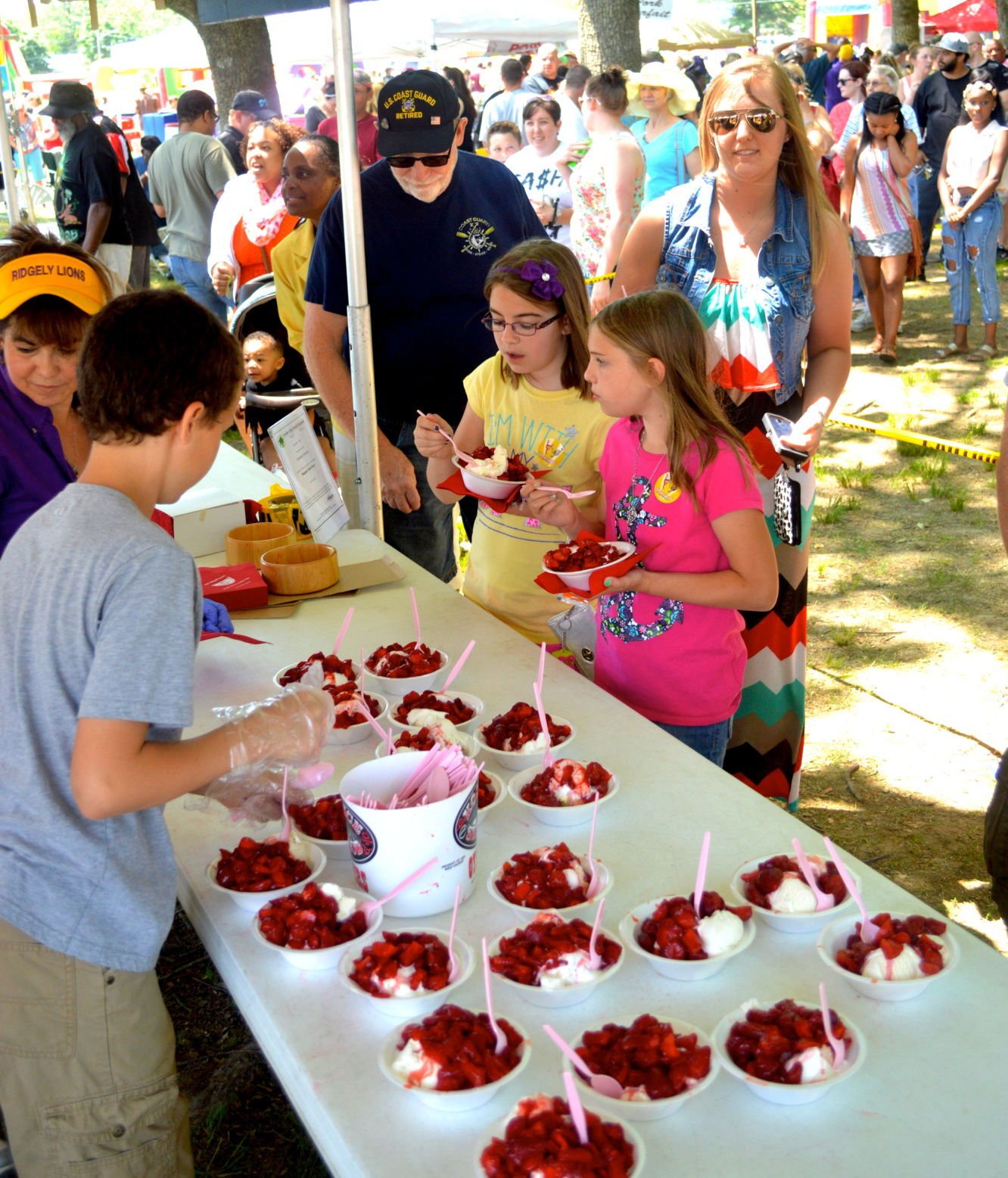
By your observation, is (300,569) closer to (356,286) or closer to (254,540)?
(254,540)

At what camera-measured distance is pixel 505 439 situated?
107 inches

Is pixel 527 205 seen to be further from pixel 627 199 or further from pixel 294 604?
pixel 627 199

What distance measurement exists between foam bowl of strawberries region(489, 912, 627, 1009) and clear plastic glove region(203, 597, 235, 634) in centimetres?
118

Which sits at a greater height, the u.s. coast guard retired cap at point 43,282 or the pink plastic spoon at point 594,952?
the u.s. coast guard retired cap at point 43,282

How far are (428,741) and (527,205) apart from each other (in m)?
2.01

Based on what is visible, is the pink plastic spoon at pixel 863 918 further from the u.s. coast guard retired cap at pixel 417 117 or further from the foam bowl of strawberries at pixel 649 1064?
the u.s. coast guard retired cap at pixel 417 117

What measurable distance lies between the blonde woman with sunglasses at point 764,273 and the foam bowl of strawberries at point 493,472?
0.56 metres

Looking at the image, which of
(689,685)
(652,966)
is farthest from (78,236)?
(652,966)

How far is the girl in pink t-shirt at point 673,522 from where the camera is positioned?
219 centimetres

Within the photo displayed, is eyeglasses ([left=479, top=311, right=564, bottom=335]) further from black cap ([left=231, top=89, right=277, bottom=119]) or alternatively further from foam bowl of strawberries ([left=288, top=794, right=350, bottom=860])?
black cap ([left=231, top=89, right=277, bottom=119])

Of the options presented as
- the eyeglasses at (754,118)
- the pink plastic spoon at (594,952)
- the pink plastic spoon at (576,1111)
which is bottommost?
the pink plastic spoon at (594,952)

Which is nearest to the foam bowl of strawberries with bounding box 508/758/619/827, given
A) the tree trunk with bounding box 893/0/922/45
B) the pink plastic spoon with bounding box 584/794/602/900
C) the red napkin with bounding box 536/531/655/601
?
the pink plastic spoon with bounding box 584/794/602/900

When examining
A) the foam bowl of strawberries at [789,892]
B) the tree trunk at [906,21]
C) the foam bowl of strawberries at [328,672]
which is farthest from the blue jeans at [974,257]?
the tree trunk at [906,21]

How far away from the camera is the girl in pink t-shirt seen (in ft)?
7.19
